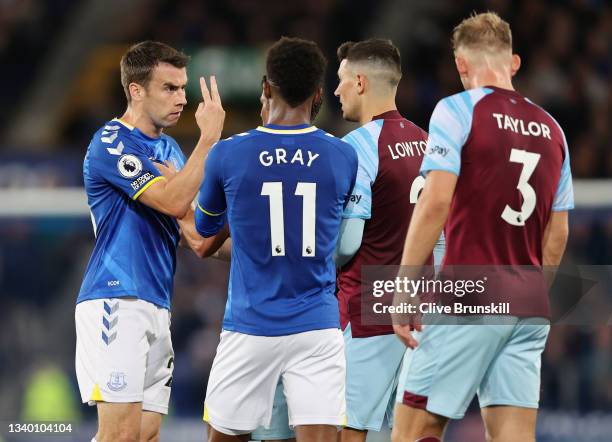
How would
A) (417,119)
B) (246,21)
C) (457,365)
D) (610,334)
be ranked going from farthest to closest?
(246,21)
(417,119)
(610,334)
(457,365)

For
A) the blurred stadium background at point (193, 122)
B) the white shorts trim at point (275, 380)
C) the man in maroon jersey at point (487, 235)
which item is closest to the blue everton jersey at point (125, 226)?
the white shorts trim at point (275, 380)

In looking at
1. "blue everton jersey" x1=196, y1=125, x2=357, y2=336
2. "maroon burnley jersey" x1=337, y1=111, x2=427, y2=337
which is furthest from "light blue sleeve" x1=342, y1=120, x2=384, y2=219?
"blue everton jersey" x1=196, y1=125, x2=357, y2=336

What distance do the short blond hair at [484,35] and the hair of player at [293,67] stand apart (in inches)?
24.1

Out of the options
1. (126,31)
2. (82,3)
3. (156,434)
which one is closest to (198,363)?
(156,434)

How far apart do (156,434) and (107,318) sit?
0.67 m

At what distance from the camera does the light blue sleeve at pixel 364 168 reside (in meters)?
5.16

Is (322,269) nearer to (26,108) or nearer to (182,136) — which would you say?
(182,136)

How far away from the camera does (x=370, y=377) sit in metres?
5.24

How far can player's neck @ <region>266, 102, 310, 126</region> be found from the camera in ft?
15.1

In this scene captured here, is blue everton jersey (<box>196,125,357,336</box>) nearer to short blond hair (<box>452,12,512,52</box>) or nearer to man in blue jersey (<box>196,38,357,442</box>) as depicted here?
man in blue jersey (<box>196,38,357,442</box>)

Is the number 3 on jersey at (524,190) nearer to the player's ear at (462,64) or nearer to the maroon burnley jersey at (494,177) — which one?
the maroon burnley jersey at (494,177)

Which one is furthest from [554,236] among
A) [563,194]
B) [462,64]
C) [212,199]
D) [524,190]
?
[212,199]

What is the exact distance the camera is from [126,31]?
14453mm

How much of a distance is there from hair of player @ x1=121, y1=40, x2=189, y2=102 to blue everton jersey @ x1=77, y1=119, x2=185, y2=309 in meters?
0.24
